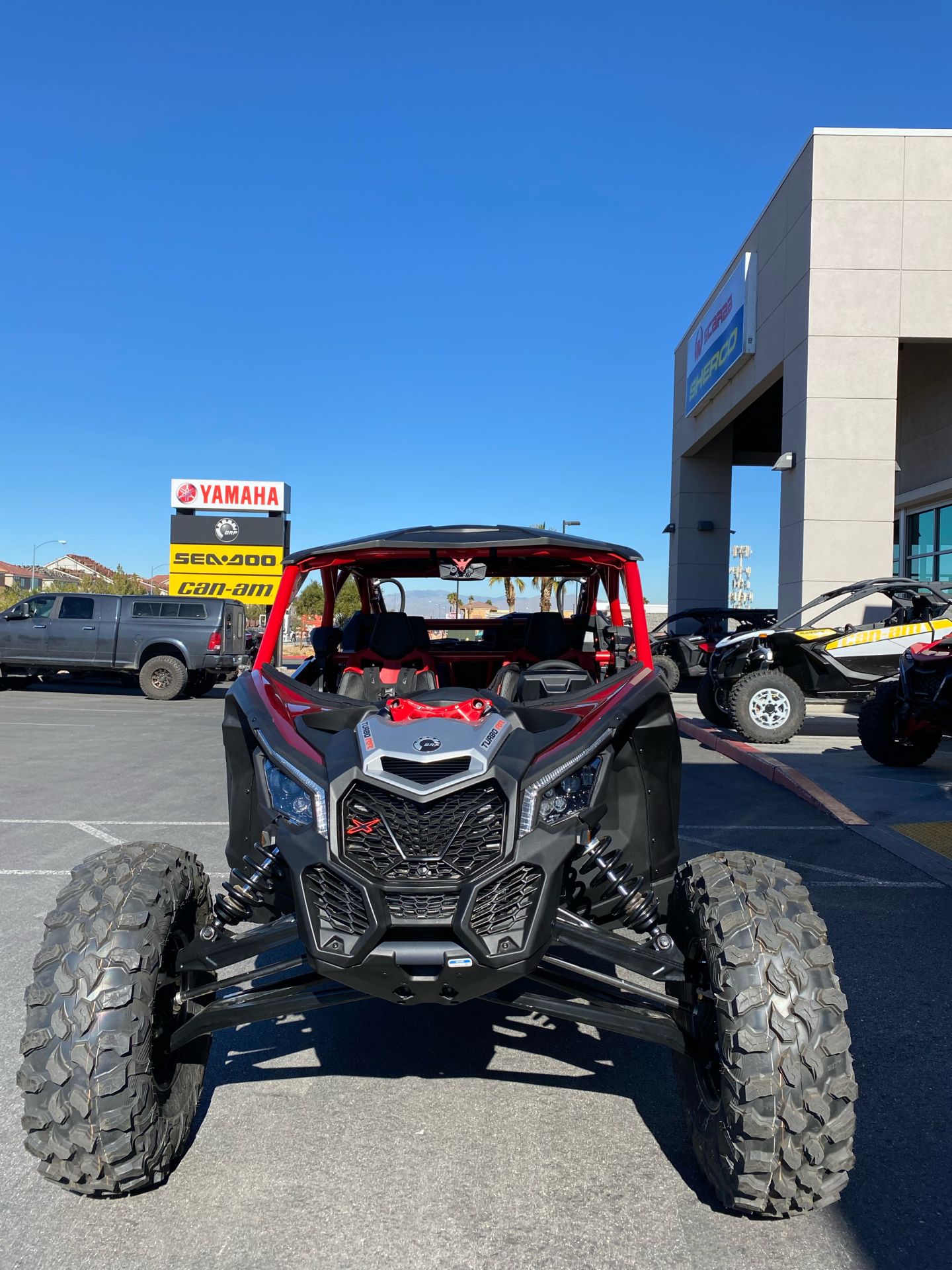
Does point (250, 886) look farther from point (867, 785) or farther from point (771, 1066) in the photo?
point (867, 785)

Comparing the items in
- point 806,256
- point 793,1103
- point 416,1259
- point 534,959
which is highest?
point 806,256

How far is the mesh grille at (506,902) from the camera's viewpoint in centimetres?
254

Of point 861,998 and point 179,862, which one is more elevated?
point 179,862

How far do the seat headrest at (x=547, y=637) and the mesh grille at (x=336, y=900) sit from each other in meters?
2.40

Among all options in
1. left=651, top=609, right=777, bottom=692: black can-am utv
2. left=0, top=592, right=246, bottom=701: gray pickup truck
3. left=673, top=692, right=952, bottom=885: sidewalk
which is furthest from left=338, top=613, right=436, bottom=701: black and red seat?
left=0, top=592, right=246, bottom=701: gray pickup truck

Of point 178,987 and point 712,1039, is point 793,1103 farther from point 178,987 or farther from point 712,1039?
point 178,987

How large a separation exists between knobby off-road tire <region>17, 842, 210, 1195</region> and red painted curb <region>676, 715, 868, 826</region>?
138 inches

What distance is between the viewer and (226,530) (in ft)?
98.6

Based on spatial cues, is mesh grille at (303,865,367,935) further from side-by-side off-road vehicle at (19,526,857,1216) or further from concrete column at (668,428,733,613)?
concrete column at (668,428,733,613)

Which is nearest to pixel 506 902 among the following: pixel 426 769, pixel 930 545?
pixel 426 769

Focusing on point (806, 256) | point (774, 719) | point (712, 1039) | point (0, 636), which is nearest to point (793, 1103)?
point (712, 1039)

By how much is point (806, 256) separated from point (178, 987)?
53.8 ft

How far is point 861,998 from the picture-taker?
412 centimetres

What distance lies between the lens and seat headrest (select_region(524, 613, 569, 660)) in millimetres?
4859
